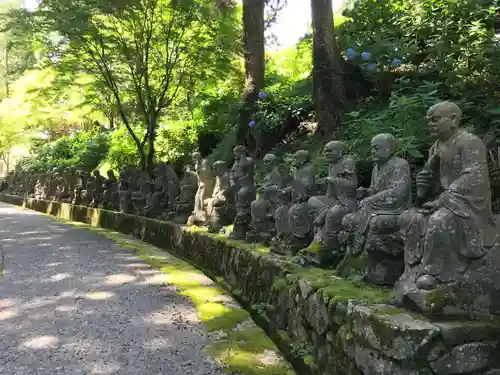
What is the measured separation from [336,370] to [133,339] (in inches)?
77.3

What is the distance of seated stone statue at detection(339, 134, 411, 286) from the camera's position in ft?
12.0

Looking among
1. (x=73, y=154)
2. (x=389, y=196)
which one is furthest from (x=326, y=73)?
(x=73, y=154)

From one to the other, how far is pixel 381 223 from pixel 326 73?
247 inches

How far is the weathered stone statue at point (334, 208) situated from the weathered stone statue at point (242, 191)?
2.09 metres

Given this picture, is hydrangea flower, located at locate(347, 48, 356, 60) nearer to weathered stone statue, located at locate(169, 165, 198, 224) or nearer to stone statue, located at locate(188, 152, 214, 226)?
stone statue, located at locate(188, 152, 214, 226)

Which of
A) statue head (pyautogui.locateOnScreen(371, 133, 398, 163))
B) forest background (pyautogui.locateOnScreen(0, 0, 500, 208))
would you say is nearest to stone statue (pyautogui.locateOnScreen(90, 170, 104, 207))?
forest background (pyautogui.locateOnScreen(0, 0, 500, 208))

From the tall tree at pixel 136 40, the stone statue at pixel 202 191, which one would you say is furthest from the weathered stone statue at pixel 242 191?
the tall tree at pixel 136 40

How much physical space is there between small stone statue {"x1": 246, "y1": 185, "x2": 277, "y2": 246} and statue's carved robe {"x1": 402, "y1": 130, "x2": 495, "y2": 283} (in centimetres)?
314

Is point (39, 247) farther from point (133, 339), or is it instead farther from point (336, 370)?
point (336, 370)

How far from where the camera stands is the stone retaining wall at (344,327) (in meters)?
2.73

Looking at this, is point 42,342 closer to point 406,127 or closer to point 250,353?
point 250,353

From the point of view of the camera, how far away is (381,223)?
3.66 m

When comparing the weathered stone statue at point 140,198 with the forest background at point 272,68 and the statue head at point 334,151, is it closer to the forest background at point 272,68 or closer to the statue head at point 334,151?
the forest background at point 272,68

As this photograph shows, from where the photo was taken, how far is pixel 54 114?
90.4 ft
